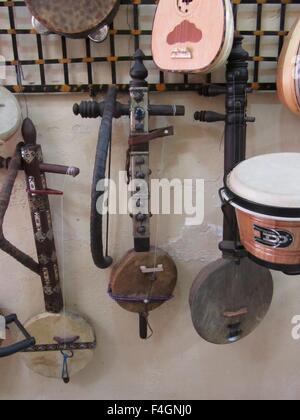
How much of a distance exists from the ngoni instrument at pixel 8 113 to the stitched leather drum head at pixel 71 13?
0.62 ft

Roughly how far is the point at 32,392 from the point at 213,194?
0.89 meters

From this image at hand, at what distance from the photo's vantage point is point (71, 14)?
91 centimetres

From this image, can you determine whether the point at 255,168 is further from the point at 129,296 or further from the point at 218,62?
the point at 129,296

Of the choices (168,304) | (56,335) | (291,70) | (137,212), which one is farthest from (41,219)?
(291,70)

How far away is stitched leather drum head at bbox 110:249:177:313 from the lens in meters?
1.11

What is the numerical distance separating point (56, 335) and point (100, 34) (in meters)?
0.84

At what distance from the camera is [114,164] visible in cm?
112

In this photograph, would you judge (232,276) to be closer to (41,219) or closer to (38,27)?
(41,219)

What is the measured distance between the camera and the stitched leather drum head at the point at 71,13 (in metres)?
0.91

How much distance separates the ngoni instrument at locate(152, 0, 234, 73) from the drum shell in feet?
1.13

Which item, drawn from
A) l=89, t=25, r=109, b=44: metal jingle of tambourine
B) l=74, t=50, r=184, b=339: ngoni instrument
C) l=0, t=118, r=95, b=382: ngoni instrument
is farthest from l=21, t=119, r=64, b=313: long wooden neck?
l=89, t=25, r=109, b=44: metal jingle of tambourine

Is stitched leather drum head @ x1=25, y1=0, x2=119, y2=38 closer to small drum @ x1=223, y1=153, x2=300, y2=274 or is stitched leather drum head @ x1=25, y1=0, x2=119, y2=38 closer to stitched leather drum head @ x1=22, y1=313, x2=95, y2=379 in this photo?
small drum @ x1=223, y1=153, x2=300, y2=274

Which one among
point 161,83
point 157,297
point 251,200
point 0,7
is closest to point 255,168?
point 251,200

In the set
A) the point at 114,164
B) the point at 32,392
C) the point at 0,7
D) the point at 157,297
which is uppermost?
the point at 0,7
